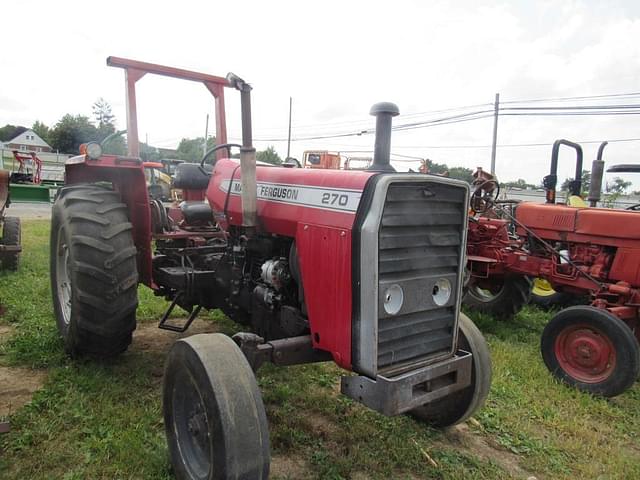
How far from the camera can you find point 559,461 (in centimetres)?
276

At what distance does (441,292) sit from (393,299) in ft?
1.17

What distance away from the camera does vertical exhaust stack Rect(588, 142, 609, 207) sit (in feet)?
16.8

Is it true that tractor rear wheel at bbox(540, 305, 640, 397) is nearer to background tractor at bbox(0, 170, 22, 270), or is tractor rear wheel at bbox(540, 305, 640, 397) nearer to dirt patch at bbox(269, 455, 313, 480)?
dirt patch at bbox(269, 455, 313, 480)

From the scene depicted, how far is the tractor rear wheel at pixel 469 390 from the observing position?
2717 millimetres

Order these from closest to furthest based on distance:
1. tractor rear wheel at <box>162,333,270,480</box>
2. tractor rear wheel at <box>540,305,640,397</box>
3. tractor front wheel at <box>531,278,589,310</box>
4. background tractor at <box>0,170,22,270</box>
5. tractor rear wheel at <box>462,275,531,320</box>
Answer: tractor rear wheel at <box>162,333,270,480</box> → tractor rear wheel at <box>540,305,640,397</box> → tractor rear wheel at <box>462,275,531,320</box> → background tractor at <box>0,170,22,270</box> → tractor front wheel at <box>531,278,589,310</box>


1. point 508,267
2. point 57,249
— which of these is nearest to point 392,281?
point 57,249

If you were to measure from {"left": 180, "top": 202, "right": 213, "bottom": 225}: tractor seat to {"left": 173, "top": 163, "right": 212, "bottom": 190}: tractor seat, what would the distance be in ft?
0.64

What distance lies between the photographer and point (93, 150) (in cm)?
331

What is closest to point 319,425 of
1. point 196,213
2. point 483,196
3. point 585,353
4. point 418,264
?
point 418,264

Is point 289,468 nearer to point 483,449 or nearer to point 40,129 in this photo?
point 483,449

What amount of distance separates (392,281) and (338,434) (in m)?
1.15

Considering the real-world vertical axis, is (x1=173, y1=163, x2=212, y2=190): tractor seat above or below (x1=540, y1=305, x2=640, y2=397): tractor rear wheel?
above

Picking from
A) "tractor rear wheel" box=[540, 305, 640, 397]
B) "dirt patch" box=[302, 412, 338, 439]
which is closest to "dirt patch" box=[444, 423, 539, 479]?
"dirt patch" box=[302, 412, 338, 439]

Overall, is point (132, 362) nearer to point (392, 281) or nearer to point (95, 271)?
point (95, 271)
